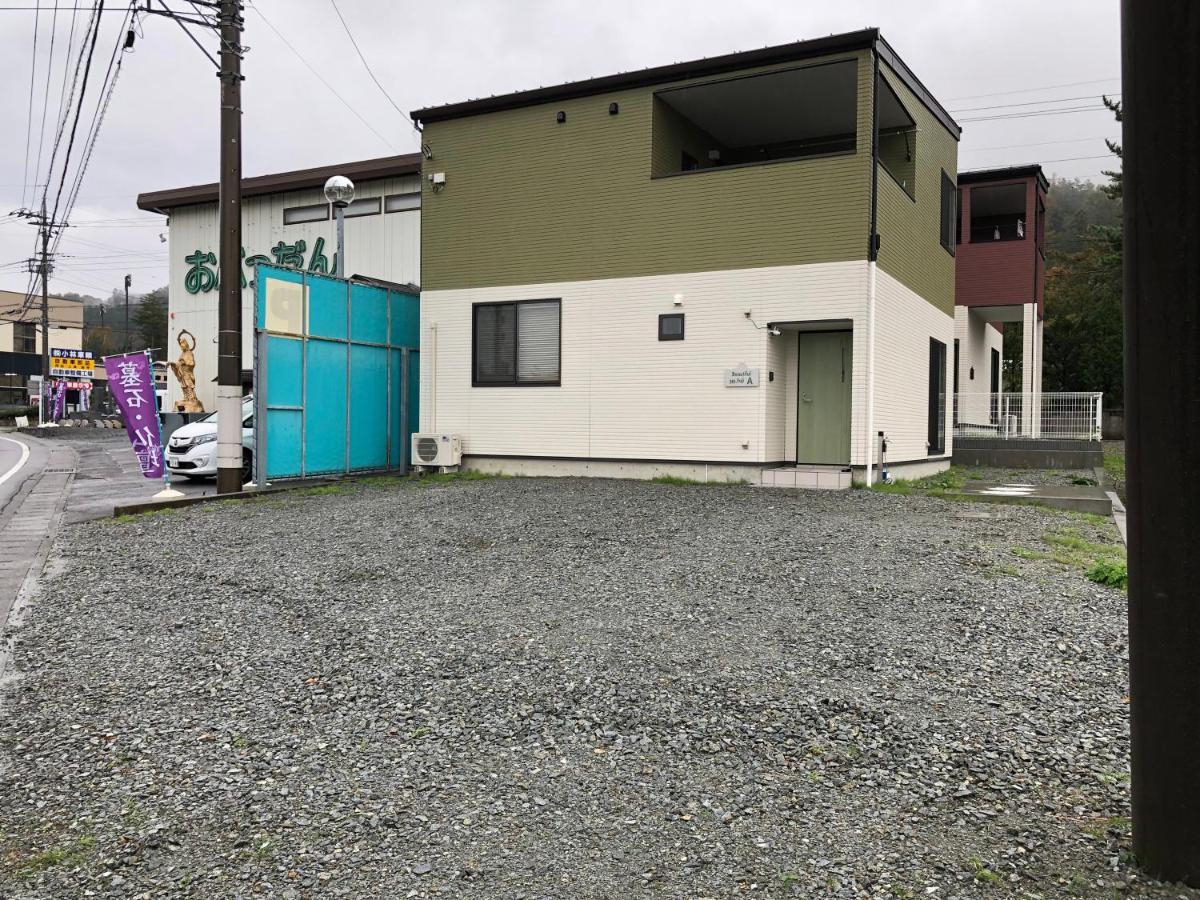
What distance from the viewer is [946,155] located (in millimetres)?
15609

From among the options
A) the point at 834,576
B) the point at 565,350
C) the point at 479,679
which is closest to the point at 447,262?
the point at 565,350

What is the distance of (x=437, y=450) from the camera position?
14227mm

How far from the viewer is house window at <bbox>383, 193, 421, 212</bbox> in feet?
68.4

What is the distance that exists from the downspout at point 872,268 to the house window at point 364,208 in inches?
525

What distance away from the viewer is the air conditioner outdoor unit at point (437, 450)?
46.5 ft

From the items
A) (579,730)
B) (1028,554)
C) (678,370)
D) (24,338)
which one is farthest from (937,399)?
(24,338)

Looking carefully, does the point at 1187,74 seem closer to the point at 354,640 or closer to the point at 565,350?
the point at 354,640

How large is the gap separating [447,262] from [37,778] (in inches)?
470

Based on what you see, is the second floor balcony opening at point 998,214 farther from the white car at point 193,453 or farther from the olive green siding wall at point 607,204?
the white car at point 193,453

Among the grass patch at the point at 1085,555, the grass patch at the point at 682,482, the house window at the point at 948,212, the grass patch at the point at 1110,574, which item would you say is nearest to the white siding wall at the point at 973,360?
the house window at the point at 948,212

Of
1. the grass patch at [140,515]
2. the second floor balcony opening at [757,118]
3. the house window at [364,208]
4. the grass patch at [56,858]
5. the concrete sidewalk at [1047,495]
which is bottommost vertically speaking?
the grass patch at [56,858]

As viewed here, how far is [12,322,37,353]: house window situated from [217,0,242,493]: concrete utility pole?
77.3 metres

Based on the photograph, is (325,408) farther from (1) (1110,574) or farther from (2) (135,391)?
(1) (1110,574)

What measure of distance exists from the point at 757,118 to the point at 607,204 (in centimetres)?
300
